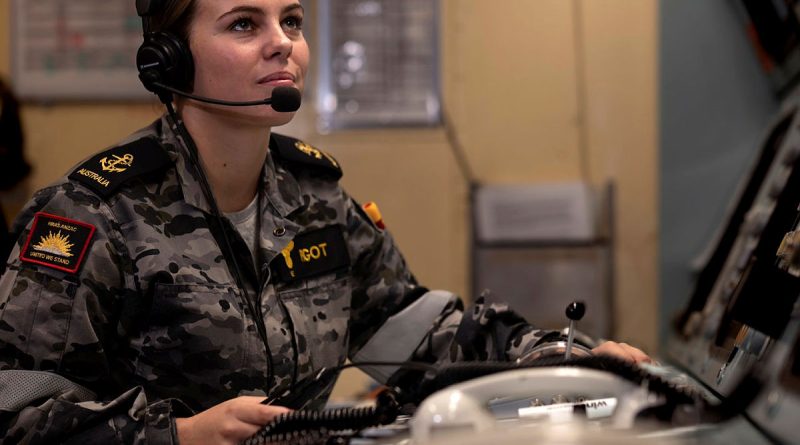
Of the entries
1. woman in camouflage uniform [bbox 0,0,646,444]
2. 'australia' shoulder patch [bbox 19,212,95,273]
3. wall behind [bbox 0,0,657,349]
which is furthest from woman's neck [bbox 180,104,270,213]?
wall behind [bbox 0,0,657,349]

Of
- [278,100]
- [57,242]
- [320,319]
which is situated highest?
[278,100]

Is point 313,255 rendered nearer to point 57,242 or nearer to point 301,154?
point 301,154

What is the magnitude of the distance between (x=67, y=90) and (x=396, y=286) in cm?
180

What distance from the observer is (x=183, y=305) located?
1.22m

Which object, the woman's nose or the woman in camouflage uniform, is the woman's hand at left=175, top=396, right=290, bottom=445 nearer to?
the woman in camouflage uniform

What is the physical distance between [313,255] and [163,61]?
0.33m

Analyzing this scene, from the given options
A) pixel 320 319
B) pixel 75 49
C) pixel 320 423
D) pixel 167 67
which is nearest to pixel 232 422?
pixel 320 423

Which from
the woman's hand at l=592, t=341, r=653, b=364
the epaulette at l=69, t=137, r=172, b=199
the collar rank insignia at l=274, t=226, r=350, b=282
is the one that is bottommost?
the woman's hand at l=592, t=341, r=653, b=364

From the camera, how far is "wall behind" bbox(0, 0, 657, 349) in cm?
284

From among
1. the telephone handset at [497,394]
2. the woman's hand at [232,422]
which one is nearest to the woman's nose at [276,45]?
the woman's hand at [232,422]

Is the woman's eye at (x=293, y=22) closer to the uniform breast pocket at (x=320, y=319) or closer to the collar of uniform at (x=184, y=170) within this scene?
A: the collar of uniform at (x=184, y=170)

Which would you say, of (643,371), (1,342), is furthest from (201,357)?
(643,371)

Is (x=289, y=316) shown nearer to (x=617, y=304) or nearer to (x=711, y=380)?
(x=711, y=380)

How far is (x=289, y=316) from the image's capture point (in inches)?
51.8
